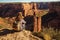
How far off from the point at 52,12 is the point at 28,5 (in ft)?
1.86

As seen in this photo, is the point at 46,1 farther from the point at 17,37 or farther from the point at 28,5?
the point at 17,37

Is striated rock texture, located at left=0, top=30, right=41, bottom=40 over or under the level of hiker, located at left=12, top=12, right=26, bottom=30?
under

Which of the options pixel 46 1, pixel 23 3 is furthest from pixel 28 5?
pixel 46 1

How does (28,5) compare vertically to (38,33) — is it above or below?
above

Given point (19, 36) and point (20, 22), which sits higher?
point (20, 22)

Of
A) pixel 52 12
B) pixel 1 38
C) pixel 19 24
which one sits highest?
pixel 52 12

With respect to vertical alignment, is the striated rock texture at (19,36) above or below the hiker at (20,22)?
A: below

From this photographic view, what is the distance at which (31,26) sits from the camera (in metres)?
4.40

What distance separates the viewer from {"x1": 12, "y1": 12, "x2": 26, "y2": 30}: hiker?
444cm

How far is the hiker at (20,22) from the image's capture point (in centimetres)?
444

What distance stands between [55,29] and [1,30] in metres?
1.22

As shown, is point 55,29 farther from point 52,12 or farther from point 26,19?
point 26,19

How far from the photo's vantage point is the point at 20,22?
14.6 feet

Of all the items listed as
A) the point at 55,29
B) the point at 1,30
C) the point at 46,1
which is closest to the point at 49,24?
the point at 55,29
